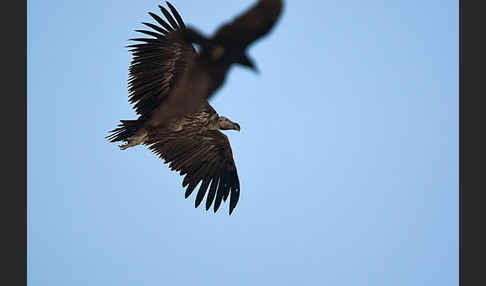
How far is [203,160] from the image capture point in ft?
30.9

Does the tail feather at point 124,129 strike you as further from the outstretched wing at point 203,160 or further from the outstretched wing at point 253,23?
the outstretched wing at point 253,23

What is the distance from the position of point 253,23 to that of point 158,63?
14.7 feet

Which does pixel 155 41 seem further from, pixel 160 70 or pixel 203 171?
pixel 203 171

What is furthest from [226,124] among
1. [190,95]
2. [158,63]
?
[190,95]

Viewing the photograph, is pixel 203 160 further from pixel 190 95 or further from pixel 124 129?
pixel 190 95

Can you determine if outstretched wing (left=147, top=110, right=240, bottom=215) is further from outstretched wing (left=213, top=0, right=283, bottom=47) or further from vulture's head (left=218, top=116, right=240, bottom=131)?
outstretched wing (left=213, top=0, right=283, bottom=47)

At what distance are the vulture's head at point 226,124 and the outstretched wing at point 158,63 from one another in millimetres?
1420

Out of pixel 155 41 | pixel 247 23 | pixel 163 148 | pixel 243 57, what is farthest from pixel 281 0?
pixel 163 148

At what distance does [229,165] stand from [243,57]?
18.8ft

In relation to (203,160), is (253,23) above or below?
above

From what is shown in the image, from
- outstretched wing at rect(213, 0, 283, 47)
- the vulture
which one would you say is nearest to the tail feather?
the vulture

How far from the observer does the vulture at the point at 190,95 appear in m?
3.69

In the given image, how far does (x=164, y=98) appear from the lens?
7938 millimetres

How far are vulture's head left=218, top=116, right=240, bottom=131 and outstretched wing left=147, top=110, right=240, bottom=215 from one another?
10.4 inches
